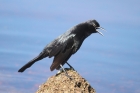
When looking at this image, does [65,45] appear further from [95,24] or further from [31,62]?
[95,24]

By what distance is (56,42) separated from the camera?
9.61 metres

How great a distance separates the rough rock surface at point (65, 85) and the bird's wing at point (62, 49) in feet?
3.71

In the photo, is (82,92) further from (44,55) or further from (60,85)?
(44,55)

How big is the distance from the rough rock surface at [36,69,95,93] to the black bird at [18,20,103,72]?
106 centimetres

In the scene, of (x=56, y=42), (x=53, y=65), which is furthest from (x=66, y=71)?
(x=56, y=42)

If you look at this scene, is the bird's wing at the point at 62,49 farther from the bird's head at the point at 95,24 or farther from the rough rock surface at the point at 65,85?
the rough rock surface at the point at 65,85

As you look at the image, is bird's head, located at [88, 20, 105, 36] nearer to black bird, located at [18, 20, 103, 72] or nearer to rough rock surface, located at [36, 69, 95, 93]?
black bird, located at [18, 20, 103, 72]

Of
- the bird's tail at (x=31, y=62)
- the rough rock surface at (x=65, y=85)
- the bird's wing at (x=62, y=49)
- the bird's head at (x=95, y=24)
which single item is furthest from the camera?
the bird's head at (x=95, y=24)

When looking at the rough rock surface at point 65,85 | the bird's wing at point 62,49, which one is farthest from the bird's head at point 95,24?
the rough rock surface at point 65,85

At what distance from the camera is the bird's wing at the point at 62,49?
9.41 metres

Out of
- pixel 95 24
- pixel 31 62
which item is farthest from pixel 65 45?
pixel 95 24

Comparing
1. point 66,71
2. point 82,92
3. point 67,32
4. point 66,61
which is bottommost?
point 82,92

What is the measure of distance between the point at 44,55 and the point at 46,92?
7.47 feet

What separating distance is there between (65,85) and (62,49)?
6.21 ft
